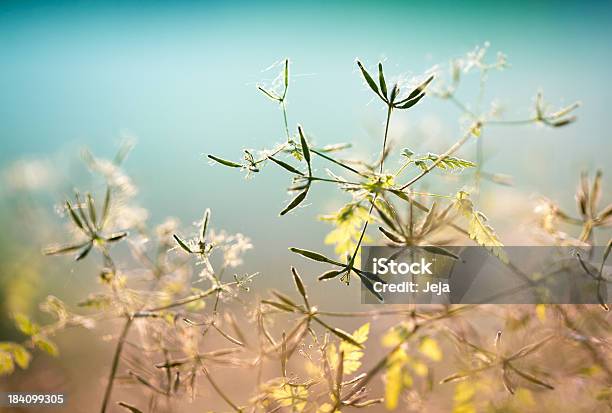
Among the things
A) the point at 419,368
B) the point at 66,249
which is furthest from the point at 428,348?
the point at 66,249

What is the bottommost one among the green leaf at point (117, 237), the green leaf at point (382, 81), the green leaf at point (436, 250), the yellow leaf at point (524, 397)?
the yellow leaf at point (524, 397)

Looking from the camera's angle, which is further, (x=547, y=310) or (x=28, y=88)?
(x=28, y=88)

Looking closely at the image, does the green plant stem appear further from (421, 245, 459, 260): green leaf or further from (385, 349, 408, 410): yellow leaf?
(385, 349, 408, 410): yellow leaf

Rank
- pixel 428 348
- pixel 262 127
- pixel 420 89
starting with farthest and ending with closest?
pixel 262 127, pixel 420 89, pixel 428 348

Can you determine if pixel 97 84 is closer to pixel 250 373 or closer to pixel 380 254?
pixel 250 373

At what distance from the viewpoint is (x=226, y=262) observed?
0.62m

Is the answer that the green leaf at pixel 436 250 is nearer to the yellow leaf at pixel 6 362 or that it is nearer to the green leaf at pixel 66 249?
the green leaf at pixel 66 249

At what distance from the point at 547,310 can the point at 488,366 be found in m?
0.11

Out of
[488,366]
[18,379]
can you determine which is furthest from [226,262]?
[18,379]

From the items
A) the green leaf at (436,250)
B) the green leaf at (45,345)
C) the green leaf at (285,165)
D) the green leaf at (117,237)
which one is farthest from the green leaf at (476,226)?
the green leaf at (45,345)

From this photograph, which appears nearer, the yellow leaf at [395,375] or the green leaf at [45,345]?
the yellow leaf at [395,375]

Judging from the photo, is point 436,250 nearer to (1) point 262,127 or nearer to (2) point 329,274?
(2) point 329,274

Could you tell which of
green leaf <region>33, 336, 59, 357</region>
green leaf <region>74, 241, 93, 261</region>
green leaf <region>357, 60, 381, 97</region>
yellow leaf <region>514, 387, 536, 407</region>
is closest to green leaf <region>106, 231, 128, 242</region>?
green leaf <region>74, 241, 93, 261</region>

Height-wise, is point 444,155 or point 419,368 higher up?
point 444,155
